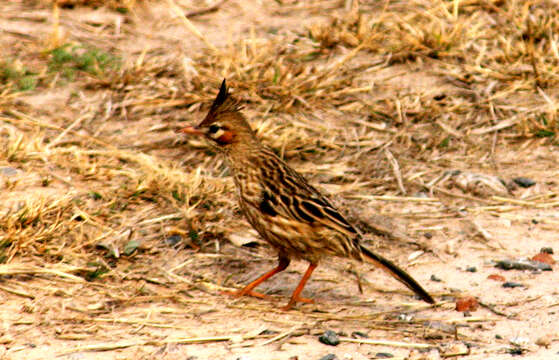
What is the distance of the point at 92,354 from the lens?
4.71m

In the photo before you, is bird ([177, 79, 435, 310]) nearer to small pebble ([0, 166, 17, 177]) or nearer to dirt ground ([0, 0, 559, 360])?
dirt ground ([0, 0, 559, 360])

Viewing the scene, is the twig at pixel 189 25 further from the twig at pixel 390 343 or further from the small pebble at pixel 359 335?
the twig at pixel 390 343

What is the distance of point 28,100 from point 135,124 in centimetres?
101

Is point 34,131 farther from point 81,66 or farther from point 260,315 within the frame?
point 260,315

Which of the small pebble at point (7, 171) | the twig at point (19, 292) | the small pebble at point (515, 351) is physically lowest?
the twig at point (19, 292)

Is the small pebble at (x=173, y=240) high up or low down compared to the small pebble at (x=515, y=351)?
Result: down

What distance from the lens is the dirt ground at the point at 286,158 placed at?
515 cm

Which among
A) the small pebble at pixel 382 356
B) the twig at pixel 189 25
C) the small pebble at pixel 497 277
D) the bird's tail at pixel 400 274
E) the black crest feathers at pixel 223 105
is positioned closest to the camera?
the small pebble at pixel 382 356

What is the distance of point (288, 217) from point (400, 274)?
2.49 ft

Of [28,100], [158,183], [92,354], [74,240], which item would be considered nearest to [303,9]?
[28,100]

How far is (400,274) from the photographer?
5.39m

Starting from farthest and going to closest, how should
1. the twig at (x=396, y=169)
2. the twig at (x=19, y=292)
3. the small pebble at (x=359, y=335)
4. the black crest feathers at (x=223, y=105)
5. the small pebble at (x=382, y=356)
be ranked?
1. the twig at (x=396, y=169)
2. the black crest feathers at (x=223, y=105)
3. the twig at (x=19, y=292)
4. the small pebble at (x=359, y=335)
5. the small pebble at (x=382, y=356)

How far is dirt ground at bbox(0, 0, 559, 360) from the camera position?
5152 mm

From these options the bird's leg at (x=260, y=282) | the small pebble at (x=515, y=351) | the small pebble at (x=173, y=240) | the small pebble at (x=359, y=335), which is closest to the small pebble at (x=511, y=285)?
the small pebble at (x=515, y=351)
